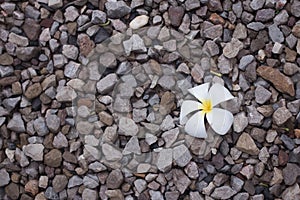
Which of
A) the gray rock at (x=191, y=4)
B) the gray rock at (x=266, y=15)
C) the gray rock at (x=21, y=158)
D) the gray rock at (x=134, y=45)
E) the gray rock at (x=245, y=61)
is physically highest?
the gray rock at (x=266, y=15)

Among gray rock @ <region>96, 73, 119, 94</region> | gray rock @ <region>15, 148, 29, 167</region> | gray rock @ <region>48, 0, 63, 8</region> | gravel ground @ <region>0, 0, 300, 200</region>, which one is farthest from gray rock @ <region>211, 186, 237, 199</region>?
gray rock @ <region>48, 0, 63, 8</region>

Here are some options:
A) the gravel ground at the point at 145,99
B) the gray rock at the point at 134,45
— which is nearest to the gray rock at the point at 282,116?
the gravel ground at the point at 145,99

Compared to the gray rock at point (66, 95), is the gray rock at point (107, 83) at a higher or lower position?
higher

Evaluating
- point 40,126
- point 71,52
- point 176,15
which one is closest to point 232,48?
point 176,15

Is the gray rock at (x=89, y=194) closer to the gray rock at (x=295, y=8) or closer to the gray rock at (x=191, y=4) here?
the gray rock at (x=191, y=4)

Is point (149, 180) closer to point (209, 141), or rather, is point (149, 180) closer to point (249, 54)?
point (209, 141)

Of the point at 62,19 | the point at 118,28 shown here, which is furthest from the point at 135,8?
the point at 62,19

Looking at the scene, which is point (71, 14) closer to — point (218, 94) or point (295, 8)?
point (218, 94)
